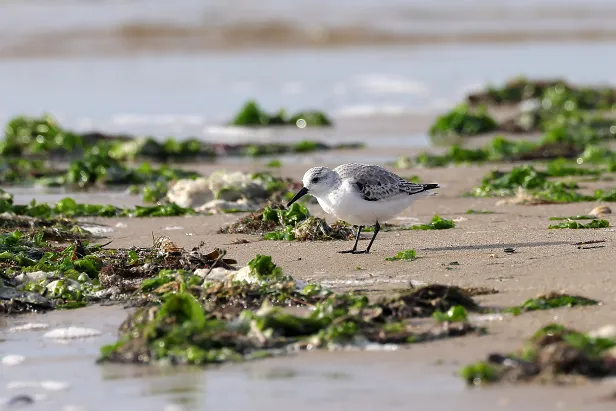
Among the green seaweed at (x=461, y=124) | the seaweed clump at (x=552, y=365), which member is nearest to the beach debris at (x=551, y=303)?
the seaweed clump at (x=552, y=365)

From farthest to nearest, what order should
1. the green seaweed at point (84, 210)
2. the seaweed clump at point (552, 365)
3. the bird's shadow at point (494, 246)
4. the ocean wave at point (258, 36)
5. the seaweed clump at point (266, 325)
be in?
the ocean wave at point (258, 36) < the green seaweed at point (84, 210) < the bird's shadow at point (494, 246) < the seaweed clump at point (266, 325) < the seaweed clump at point (552, 365)

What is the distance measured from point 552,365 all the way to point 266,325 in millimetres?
1498

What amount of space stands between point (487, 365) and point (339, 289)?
1.88m

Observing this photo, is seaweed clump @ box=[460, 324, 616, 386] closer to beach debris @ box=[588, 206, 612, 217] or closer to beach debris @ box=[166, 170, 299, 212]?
beach debris @ box=[588, 206, 612, 217]

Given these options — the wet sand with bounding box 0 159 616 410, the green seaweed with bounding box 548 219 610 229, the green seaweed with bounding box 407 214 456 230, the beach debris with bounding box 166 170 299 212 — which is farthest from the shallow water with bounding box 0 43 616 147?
the wet sand with bounding box 0 159 616 410

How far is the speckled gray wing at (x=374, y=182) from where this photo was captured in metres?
7.59

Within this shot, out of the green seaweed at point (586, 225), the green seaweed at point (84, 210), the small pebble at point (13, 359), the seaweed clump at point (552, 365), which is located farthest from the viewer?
the green seaweed at point (84, 210)

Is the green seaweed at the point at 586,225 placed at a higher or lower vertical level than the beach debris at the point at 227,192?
lower

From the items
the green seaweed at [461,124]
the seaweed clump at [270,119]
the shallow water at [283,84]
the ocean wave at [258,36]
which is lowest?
the green seaweed at [461,124]

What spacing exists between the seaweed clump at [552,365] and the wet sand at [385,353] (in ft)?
0.26

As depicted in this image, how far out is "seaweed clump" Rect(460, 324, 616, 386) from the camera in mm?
4664

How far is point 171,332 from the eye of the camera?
17.7 feet

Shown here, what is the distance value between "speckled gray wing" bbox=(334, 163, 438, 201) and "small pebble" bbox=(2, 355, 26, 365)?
2856mm

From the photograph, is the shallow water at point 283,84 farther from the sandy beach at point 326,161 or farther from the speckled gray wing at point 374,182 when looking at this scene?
the speckled gray wing at point 374,182
